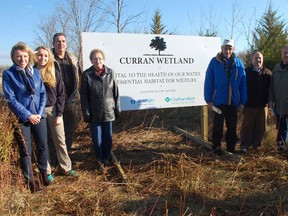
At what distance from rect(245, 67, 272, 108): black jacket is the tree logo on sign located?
1.72 meters

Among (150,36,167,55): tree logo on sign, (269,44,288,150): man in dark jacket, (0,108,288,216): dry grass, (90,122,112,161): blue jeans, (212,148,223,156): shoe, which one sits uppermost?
(150,36,167,55): tree logo on sign

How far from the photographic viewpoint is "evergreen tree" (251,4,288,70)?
9490 mm

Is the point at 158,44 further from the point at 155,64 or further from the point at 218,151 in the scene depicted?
the point at 218,151

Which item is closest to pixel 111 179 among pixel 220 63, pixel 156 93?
pixel 156 93

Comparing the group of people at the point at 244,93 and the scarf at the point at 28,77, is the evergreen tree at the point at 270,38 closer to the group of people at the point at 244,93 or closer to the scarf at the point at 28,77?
the group of people at the point at 244,93

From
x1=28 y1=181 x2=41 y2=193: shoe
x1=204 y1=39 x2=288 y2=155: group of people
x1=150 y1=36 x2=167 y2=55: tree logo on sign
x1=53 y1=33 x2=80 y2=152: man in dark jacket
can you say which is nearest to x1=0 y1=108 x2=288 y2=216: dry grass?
x1=28 y1=181 x2=41 y2=193: shoe

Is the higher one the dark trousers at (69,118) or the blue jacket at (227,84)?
the blue jacket at (227,84)

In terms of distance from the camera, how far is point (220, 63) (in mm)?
5371

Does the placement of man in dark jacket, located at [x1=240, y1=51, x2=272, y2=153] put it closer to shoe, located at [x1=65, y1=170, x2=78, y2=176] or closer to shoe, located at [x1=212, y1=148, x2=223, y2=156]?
shoe, located at [x1=212, y1=148, x2=223, y2=156]

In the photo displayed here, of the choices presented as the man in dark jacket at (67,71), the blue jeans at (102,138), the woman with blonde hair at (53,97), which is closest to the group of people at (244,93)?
the blue jeans at (102,138)

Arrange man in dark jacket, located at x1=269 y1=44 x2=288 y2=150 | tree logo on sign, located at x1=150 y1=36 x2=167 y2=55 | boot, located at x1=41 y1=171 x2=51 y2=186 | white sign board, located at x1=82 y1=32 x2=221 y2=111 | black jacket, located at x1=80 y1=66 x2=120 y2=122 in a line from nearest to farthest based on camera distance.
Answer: boot, located at x1=41 y1=171 x2=51 y2=186 → black jacket, located at x1=80 y1=66 x2=120 y2=122 → man in dark jacket, located at x1=269 y1=44 x2=288 y2=150 → white sign board, located at x1=82 y1=32 x2=221 y2=111 → tree logo on sign, located at x1=150 y1=36 x2=167 y2=55

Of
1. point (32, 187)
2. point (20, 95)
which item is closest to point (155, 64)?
point (20, 95)

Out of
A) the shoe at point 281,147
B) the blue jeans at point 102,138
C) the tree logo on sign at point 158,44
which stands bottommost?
the shoe at point 281,147

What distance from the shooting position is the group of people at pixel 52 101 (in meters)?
3.85
